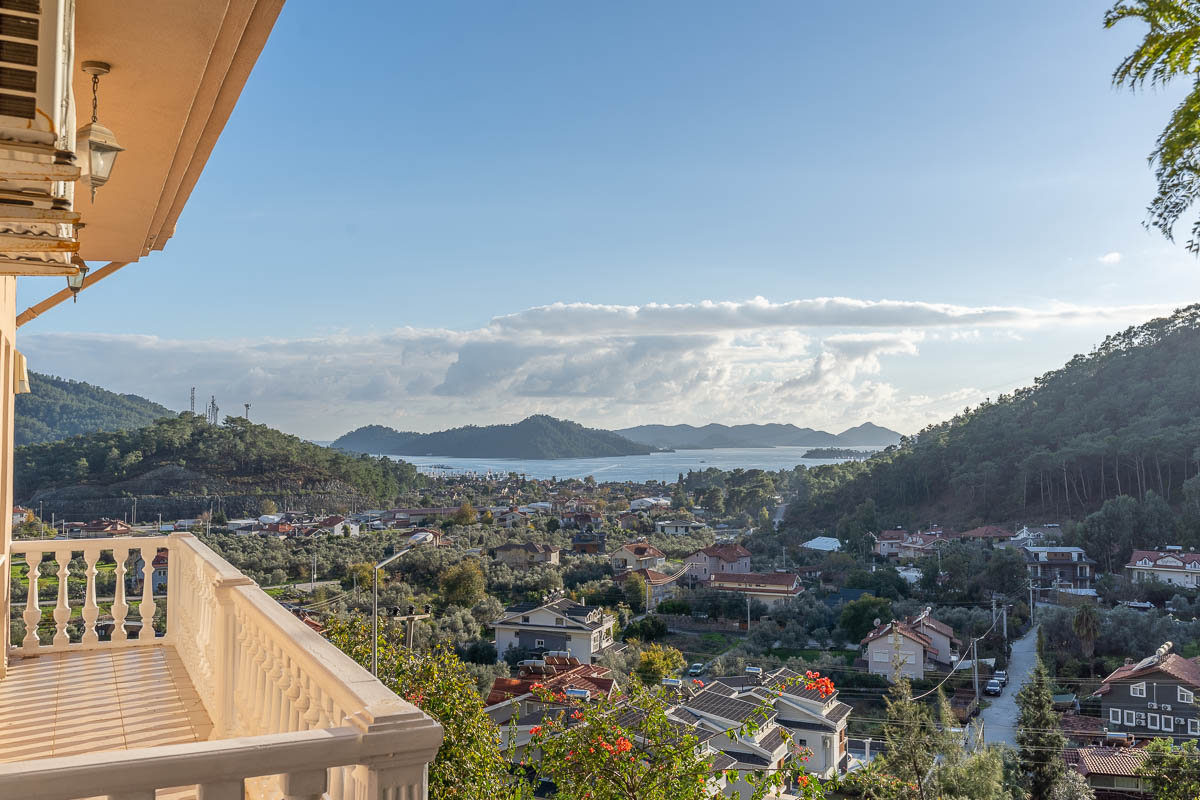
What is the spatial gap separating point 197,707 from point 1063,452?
42926 mm

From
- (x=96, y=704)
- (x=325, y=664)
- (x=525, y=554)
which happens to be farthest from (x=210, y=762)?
(x=525, y=554)

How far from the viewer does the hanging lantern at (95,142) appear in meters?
2.02

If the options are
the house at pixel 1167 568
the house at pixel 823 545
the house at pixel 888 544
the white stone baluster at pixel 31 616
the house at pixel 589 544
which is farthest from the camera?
the house at pixel 589 544

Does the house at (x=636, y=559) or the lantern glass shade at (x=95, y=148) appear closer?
the lantern glass shade at (x=95, y=148)

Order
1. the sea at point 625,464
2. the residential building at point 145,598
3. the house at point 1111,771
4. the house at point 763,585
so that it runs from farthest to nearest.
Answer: the sea at point 625,464
the house at point 763,585
the house at point 1111,771
the residential building at point 145,598

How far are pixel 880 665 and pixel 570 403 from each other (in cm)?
6211

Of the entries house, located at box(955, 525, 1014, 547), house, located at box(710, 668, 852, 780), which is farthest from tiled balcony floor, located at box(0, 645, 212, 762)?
house, located at box(955, 525, 1014, 547)

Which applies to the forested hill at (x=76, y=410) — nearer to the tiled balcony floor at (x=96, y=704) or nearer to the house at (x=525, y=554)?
the house at (x=525, y=554)

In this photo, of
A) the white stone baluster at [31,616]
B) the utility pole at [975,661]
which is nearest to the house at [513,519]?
the utility pole at [975,661]

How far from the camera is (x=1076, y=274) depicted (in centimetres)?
4088

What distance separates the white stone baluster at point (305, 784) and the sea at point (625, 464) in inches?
2567

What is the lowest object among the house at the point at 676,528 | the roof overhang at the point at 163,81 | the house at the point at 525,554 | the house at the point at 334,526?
the house at the point at 676,528

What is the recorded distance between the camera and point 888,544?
3584 cm

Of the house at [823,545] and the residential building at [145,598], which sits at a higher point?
the residential building at [145,598]
